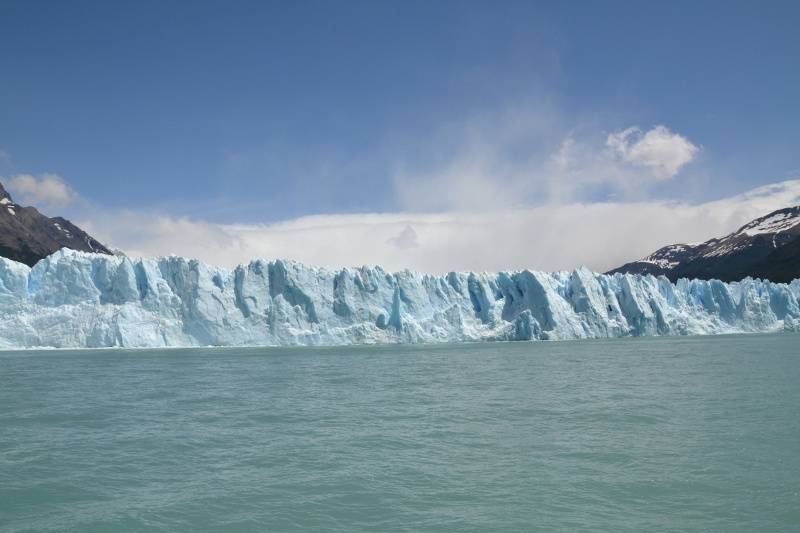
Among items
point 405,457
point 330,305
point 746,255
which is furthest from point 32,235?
point 746,255

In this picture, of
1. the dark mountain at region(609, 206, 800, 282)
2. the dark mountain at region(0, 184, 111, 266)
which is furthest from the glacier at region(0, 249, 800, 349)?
the dark mountain at region(609, 206, 800, 282)

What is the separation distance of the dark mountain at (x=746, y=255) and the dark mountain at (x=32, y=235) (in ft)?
331

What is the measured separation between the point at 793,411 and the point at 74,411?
1403 cm

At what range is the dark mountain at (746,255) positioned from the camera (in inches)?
3925

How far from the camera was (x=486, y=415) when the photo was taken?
11.5 meters

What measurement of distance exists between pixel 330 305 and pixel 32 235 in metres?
67.6

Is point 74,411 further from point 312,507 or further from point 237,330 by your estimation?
point 237,330

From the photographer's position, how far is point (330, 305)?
41.2m

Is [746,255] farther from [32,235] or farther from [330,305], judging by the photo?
[32,235]

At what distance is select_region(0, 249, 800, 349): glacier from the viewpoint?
3569cm

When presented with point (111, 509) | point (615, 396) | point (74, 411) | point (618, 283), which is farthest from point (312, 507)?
point (618, 283)

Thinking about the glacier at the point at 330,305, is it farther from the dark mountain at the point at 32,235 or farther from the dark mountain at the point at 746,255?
the dark mountain at the point at 746,255

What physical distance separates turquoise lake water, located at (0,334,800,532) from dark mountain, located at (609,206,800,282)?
94.2 metres

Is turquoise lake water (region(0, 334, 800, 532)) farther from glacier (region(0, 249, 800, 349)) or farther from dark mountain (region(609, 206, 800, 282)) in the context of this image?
dark mountain (region(609, 206, 800, 282))
